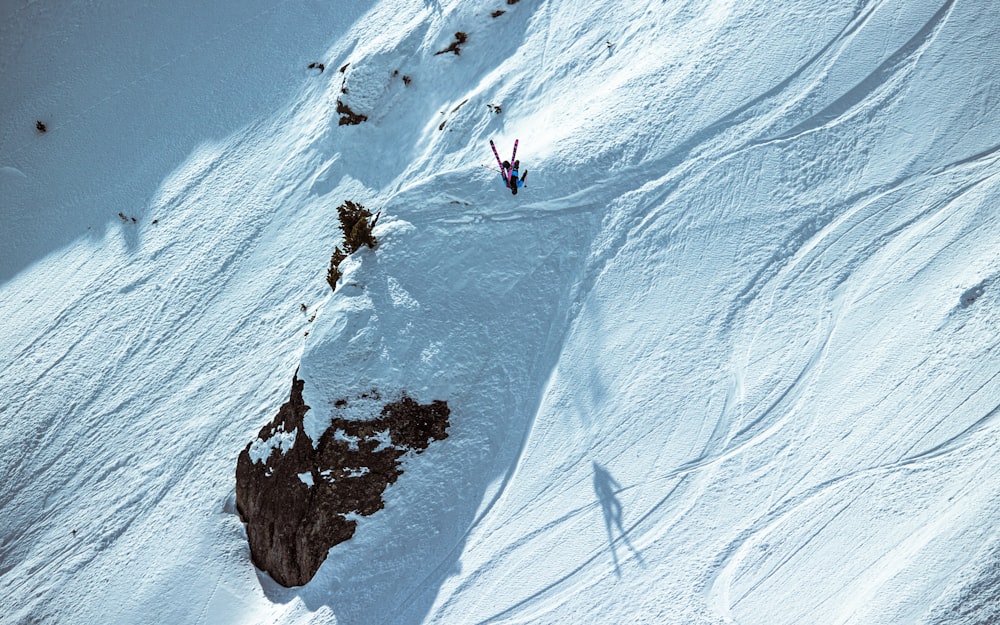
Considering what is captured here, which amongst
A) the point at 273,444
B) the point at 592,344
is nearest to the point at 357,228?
the point at 273,444

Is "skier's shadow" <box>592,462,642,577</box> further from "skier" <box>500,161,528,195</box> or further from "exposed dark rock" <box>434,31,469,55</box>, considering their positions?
"exposed dark rock" <box>434,31,469,55</box>

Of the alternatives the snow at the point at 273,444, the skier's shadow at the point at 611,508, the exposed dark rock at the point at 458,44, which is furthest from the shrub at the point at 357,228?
the exposed dark rock at the point at 458,44

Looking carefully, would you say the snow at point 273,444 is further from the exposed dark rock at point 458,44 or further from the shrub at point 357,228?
the exposed dark rock at point 458,44

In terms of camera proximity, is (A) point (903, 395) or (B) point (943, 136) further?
(B) point (943, 136)

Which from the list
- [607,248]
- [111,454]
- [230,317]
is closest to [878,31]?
[607,248]

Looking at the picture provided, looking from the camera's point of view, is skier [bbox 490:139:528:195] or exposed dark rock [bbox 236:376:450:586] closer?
exposed dark rock [bbox 236:376:450:586]

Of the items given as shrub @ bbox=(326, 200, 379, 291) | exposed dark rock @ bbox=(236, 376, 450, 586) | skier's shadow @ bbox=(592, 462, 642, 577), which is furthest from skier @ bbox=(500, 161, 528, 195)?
skier's shadow @ bbox=(592, 462, 642, 577)

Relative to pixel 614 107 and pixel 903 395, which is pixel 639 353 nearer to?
pixel 903 395
